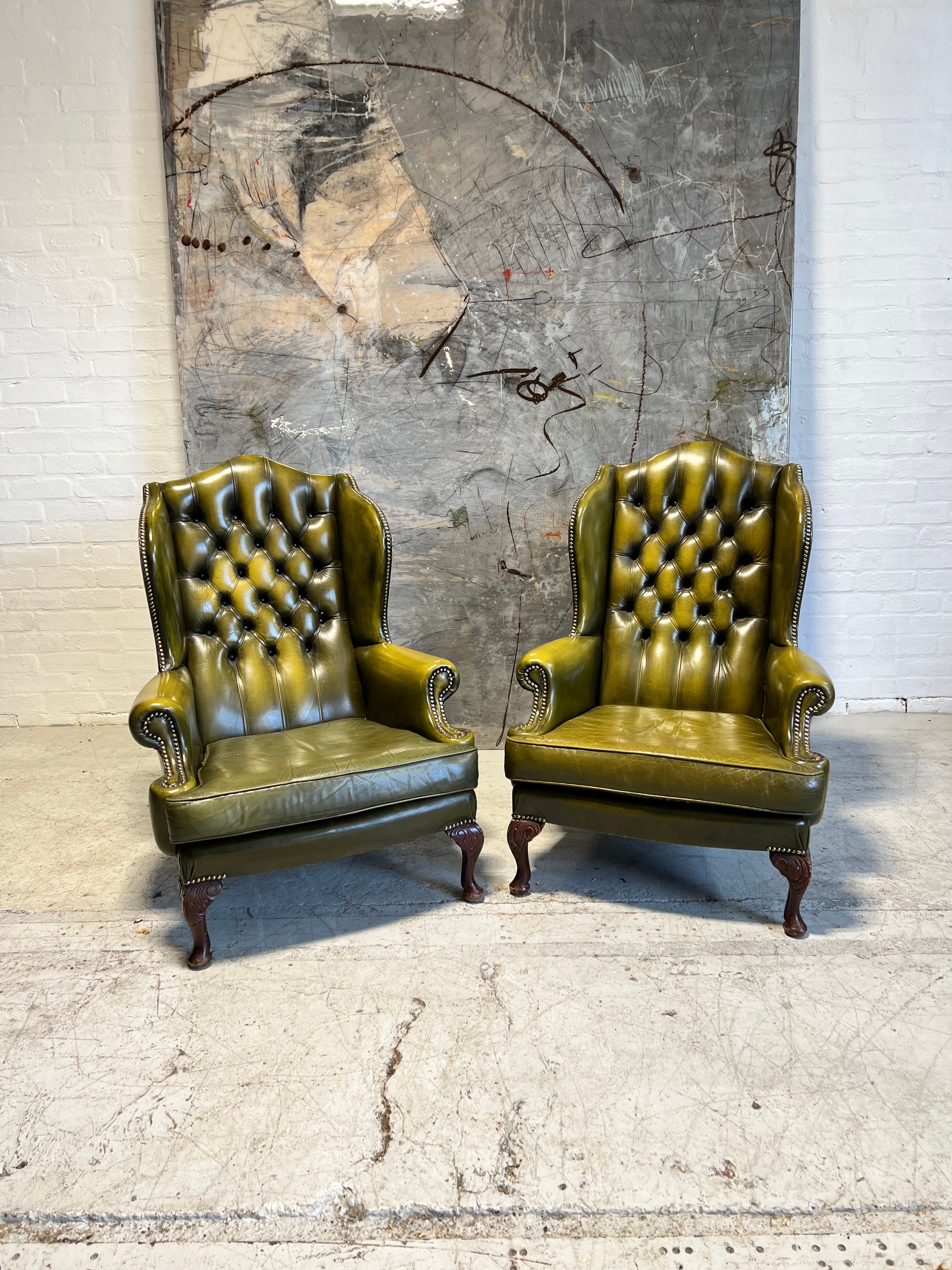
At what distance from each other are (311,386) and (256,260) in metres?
0.48

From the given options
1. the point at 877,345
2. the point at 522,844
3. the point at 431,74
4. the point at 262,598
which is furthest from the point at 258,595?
the point at 877,345

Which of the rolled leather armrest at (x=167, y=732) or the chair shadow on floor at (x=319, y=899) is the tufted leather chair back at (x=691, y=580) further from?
the rolled leather armrest at (x=167, y=732)

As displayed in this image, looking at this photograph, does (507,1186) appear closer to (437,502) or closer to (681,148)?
(437,502)

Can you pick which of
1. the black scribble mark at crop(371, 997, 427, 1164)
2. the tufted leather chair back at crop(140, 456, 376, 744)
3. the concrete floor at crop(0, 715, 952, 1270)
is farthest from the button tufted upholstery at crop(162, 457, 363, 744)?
the black scribble mark at crop(371, 997, 427, 1164)

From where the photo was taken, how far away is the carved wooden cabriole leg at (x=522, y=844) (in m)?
2.34

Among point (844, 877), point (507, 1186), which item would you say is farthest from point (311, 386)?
point (507, 1186)

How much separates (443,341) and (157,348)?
112 cm

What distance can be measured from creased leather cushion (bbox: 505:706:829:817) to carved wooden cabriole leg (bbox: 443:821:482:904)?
169 mm

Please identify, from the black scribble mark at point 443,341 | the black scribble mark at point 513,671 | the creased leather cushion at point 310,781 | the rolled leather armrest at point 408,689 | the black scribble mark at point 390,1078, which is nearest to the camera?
the black scribble mark at point 390,1078

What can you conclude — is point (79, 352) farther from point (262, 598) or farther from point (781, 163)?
point (781, 163)

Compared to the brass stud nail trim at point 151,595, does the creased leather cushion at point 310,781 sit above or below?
below

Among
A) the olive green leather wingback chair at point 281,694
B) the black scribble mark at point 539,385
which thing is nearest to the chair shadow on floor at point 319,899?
the olive green leather wingback chair at point 281,694

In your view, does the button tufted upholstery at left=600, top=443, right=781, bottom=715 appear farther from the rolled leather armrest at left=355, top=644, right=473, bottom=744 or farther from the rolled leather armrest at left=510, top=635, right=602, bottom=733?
the rolled leather armrest at left=355, top=644, right=473, bottom=744

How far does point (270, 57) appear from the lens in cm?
312
